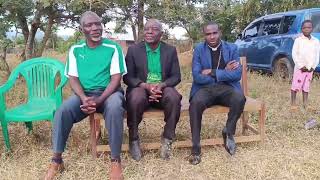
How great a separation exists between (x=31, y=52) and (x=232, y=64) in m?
4.63

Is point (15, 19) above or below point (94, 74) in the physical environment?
above

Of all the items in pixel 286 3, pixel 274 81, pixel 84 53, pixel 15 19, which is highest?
pixel 286 3

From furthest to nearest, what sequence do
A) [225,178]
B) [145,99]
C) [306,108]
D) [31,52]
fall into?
1. [31,52]
2. [306,108]
3. [145,99]
4. [225,178]

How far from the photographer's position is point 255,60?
29.8 ft

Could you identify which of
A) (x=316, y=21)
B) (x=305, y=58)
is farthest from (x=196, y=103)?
(x=316, y=21)

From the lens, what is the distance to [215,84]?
399 centimetres

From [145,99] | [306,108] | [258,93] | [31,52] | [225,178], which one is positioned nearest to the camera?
[225,178]

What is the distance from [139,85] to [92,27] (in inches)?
27.0

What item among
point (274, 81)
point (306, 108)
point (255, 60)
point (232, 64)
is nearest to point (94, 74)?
point (232, 64)

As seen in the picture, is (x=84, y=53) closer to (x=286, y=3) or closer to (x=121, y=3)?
(x=121, y=3)

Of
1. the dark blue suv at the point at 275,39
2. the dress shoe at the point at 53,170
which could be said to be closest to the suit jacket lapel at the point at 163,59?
the dress shoe at the point at 53,170

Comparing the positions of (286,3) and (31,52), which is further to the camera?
(286,3)

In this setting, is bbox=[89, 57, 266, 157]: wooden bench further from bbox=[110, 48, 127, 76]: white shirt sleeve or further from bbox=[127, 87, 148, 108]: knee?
bbox=[110, 48, 127, 76]: white shirt sleeve

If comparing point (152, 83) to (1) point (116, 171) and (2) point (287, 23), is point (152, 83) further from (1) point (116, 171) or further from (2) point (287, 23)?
(2) point (287, 23)
